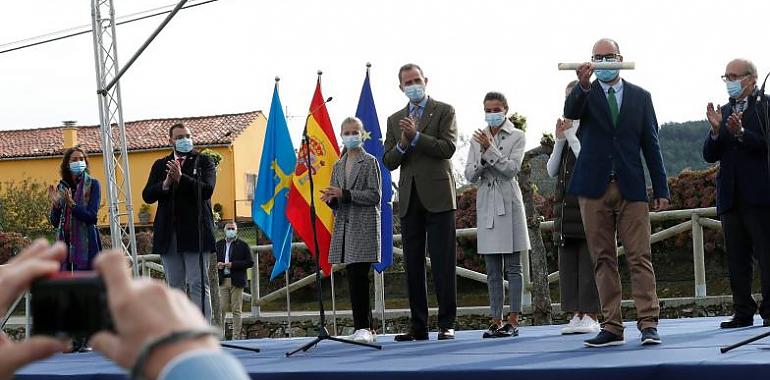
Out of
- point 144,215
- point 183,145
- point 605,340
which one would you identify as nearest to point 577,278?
point 605,340

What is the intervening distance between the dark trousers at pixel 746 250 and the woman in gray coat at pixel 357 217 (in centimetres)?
228

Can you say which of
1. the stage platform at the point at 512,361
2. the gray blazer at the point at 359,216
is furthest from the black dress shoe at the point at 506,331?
the gray blazer at the point at 359,216

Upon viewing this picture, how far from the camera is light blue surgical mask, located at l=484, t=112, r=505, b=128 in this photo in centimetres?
802

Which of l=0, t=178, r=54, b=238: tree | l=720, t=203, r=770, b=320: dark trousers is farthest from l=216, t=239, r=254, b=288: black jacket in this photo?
l=0, t=178, r=54, b=238: tree

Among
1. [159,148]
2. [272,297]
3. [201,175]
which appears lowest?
[272,297]

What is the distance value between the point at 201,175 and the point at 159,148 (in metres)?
45.2

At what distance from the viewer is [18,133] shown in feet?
192

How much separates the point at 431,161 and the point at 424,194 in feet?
0.71

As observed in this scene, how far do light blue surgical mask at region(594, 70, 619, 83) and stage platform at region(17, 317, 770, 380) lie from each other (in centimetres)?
134

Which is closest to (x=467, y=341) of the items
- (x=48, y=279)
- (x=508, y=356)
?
(x=508, y=356)

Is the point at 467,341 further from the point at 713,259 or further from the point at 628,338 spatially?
the point at 713,259

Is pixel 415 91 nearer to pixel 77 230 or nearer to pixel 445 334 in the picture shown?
pixel 445 334

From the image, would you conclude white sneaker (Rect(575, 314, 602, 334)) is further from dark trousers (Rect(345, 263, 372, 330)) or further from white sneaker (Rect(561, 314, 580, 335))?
dark trousers (Rect(345, 263, 372, 330))

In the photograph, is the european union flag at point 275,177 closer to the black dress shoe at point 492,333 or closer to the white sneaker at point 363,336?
the white sneaker at point 363,336
